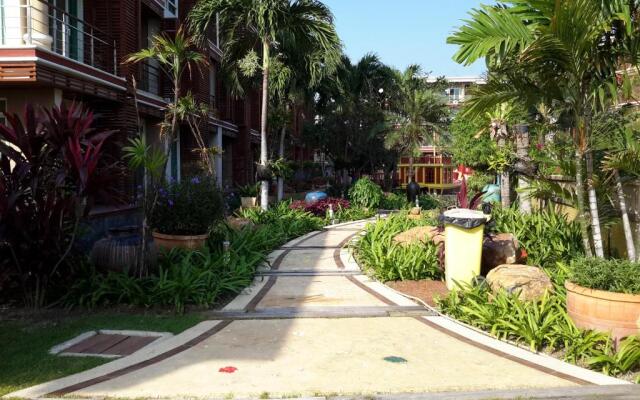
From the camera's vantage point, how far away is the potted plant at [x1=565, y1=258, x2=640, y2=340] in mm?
5328

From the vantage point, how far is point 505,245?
8469mm

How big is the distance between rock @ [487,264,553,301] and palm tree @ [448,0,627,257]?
0.66 m

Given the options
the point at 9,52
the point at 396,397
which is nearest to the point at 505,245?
the point at 396,397

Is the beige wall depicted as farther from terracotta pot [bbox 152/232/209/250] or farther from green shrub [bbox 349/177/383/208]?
green shrub [bbox 349/177/383/208]

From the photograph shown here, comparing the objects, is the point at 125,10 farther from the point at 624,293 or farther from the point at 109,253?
the point at 624,293

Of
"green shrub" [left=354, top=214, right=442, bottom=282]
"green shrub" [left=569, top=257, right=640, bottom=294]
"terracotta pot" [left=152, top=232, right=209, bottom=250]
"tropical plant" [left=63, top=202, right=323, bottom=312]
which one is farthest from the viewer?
"terracotta pot" [left=152, top=232, right=209, bottom=250]

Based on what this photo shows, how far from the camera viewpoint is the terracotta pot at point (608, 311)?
17.4 feet

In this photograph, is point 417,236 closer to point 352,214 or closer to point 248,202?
point 352,214

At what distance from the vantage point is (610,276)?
552cm

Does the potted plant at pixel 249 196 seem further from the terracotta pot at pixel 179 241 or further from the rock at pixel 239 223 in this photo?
the terracotta pot at pixel 179 241

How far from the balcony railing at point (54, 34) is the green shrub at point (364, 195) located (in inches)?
403

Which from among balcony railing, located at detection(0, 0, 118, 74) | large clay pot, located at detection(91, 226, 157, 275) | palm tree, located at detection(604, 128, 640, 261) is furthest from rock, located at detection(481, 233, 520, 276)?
balcony railing, located at detection(0, 0, 118, 74)

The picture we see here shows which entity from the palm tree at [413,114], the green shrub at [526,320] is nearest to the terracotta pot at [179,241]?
the green shrub at [526,320]

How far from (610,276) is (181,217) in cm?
661
